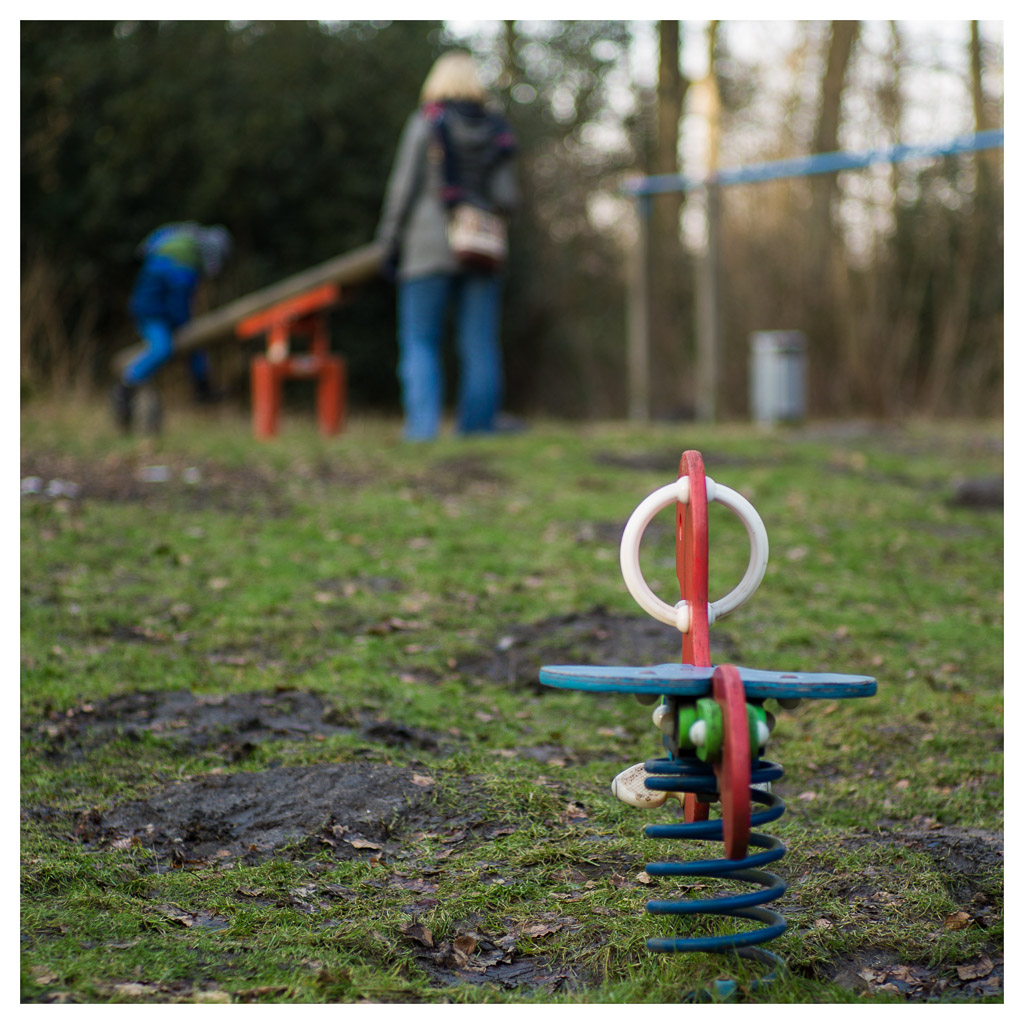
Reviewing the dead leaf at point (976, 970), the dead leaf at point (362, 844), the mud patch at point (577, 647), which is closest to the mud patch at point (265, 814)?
the dead leaf at point (362, 844)

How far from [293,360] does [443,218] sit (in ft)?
5.41

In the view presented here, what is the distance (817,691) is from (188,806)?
189cm

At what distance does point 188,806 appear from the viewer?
128 inches

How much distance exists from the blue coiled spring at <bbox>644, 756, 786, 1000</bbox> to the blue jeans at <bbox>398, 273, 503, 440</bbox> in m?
6.52

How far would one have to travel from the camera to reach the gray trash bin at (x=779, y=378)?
1030cm

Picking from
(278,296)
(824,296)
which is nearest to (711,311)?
(824,296)

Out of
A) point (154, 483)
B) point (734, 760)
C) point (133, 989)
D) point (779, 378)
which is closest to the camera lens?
point (734, 760)

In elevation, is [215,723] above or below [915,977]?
above

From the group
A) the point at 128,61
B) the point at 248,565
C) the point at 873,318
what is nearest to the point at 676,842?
the point at 248,565

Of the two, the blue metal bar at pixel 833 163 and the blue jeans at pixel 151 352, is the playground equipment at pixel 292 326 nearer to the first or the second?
the blue jeans at pixel 151 352

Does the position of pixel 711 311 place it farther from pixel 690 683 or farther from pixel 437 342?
pixel 690 683

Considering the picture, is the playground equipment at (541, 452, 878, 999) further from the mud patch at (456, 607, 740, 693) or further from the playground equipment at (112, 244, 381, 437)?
the playground equipment at (112, 244, 381, 437)

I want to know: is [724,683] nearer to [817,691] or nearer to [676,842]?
[817,691]

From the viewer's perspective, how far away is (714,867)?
2355 millimetres
